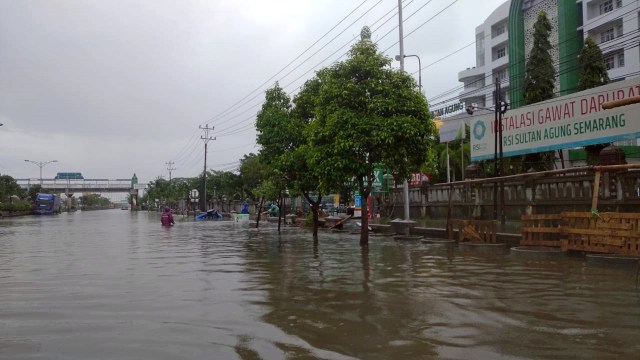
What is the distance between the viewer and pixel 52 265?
1234cm

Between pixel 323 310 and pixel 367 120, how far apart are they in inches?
371

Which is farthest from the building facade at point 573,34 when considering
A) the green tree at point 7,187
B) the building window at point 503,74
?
the green tree at point 7,187

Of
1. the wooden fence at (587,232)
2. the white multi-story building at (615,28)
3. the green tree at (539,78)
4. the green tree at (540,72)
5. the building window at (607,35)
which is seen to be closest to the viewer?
the wooden fence at (587,232)

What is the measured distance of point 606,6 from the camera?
149 ft

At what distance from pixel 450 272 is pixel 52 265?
938 centimetres

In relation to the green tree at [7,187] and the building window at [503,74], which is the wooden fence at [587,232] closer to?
the building window at [503,74]

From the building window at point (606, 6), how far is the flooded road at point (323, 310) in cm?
4195

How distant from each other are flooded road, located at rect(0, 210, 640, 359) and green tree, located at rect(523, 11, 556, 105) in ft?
71.8

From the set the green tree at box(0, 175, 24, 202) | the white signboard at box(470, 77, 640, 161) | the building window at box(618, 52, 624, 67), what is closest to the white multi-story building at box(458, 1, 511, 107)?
the building window at box(618, 52, 624, 67)

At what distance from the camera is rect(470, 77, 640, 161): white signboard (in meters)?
16.3

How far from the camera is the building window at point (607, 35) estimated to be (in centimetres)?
4484

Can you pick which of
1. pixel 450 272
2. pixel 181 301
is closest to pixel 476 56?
pixel 450 272

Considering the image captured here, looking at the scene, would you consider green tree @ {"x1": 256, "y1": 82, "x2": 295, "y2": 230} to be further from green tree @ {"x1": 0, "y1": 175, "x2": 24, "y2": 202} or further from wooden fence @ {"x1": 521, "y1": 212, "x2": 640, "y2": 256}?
green tree @ {"x1": 0, "y1": 175, "x2": 24, "y2": 202}

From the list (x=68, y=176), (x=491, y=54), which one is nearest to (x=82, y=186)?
(x=68, y=176)
